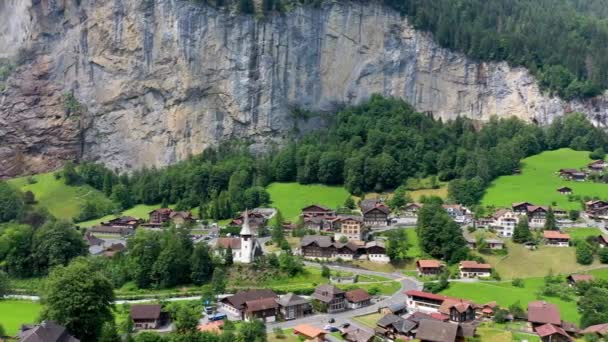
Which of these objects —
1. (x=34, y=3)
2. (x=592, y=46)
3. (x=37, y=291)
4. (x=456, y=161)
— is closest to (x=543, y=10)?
(x=592, y=46)

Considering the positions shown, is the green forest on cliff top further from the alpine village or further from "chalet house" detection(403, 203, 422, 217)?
"chalet house" detection(403, 203, 422, 217)

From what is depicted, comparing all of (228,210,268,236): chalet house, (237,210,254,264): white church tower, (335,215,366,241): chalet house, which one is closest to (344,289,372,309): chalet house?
(237,210,254,264): white church tower

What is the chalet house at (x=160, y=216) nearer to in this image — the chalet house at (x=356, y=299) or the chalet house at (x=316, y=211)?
the chalet house at (x=316, y=211)

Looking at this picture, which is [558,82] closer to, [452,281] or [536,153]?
[536,153]

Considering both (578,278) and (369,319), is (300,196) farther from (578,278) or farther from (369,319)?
(578,278)

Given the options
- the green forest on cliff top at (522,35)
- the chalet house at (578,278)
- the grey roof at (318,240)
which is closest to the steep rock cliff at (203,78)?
the green forest on cliff top at (522,35)

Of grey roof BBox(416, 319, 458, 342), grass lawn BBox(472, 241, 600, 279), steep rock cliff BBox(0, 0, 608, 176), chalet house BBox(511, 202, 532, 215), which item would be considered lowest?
grey roof BBox(416, 319, 458, 342)
